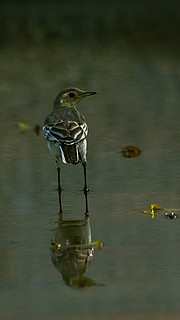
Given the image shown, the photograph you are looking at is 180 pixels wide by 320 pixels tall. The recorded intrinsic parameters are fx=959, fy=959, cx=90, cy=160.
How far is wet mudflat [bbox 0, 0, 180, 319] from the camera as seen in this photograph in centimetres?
585

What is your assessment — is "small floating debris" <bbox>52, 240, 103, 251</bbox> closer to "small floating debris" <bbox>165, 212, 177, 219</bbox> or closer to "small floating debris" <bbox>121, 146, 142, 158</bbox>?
"small floating debris" <bbox>165, 212, 177, 219</bbox>

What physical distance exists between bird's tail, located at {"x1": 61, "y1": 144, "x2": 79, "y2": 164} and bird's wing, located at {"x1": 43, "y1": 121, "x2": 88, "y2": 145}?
0.04 m

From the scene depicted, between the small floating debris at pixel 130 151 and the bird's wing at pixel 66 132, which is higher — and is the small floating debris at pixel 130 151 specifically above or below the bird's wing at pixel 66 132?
above

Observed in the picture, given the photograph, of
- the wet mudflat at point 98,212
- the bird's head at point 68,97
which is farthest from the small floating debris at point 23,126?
the bird's head at point 68,97

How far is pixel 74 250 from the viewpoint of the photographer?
276 inches

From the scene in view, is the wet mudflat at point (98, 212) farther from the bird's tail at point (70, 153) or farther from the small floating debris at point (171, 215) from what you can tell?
the bird's tail at point (70, 153)

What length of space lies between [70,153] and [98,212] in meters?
0.74

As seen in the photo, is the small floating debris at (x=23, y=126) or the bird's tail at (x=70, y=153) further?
the small floating debris at (x=23, y=126)

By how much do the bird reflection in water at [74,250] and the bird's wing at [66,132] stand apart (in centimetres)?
93

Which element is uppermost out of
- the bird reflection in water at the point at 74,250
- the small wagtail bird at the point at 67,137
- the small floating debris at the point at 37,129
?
the small floating debris at the point at 37,129

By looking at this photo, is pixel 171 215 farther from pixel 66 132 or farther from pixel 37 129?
pixel 37 129

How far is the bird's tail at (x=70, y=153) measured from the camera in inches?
335

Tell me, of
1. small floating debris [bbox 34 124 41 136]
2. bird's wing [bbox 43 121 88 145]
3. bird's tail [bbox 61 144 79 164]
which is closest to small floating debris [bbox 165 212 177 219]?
bird's tail [bbox 61 144 79 164]

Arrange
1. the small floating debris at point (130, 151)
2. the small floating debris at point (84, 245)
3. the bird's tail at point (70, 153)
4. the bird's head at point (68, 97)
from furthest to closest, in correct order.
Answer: the small floating debris at point (130, 151)
the bird's head at point (68, 97)
the bird's tail at point (70, 153)
the small floating debris at point (84, 245)
